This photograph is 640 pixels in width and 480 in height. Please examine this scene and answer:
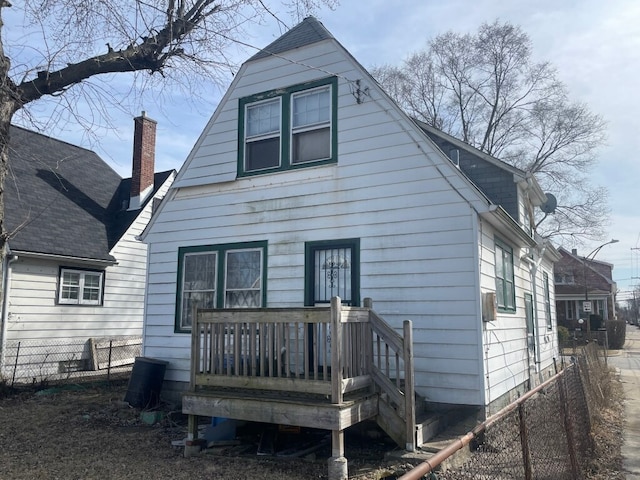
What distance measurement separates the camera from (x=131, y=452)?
7.11 m

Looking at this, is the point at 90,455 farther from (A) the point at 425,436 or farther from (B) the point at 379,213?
(B) the point at 379,213

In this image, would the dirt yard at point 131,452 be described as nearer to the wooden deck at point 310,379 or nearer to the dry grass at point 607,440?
the wooden deck at point 310,379

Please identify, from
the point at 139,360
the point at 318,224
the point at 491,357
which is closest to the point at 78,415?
the point at 139,360

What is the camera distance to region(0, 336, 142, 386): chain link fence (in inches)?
529

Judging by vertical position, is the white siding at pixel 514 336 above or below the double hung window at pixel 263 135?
below

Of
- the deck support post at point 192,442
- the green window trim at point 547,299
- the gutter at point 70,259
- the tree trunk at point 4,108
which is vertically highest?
the tree trunk at point 4,108

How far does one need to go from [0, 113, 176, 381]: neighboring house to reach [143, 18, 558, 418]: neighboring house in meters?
4.31

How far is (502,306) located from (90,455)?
6.98 m

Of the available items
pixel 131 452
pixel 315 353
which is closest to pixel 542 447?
pixel 315 353

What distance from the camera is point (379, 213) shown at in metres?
8.52

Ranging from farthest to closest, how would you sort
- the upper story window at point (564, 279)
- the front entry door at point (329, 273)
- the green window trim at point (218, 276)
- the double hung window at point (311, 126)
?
the upper story window at point (564, 279), the green window trim at point (218, 276), the double hung window at point (311, 126), the front entry door at point (329, 273)

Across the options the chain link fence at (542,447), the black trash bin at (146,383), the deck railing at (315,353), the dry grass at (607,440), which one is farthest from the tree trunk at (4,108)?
the dry grass at (607,440)

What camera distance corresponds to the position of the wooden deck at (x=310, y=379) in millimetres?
5941

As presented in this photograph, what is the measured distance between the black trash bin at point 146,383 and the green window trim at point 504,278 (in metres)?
6.38
